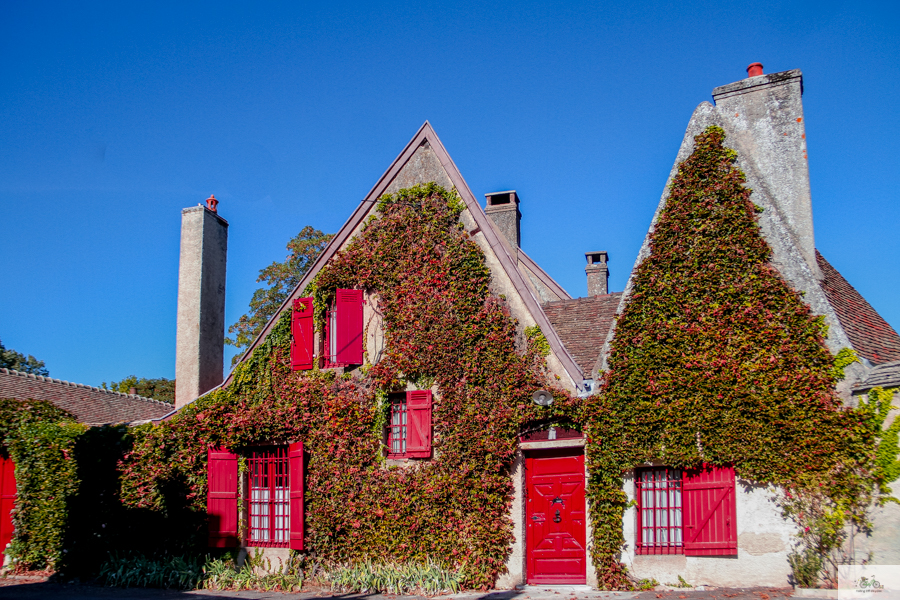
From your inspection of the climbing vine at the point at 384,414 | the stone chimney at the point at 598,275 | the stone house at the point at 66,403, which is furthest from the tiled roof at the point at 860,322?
the stone house at the point at 66,403

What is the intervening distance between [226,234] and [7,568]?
26.8 ft

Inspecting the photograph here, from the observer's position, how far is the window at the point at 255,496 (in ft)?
44.2

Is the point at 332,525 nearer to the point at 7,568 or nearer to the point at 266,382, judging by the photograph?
the point at 266,382

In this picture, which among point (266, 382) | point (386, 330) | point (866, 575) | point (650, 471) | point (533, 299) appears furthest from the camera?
point (266, 382)

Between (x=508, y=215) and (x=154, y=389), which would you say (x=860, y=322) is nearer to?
(x=508, y=215)

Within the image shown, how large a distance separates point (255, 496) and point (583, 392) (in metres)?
6.58

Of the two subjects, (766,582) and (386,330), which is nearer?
(766,582)

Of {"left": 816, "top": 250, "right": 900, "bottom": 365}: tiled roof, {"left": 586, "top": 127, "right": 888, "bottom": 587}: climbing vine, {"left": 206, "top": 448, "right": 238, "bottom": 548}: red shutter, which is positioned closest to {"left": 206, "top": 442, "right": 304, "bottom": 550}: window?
{"left": 206, "top": 448, "right": 238, "bottom": 548}: red shutter

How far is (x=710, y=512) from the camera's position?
1061 cm

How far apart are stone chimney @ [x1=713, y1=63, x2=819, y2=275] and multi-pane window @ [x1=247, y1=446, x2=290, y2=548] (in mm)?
9618

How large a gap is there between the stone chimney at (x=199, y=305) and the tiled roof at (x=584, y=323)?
7.27 metres

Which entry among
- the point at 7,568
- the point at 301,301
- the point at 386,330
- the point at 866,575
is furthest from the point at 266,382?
the point at 866,575

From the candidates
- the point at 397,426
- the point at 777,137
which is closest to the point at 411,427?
the point at 397,426

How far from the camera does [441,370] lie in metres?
12.6
